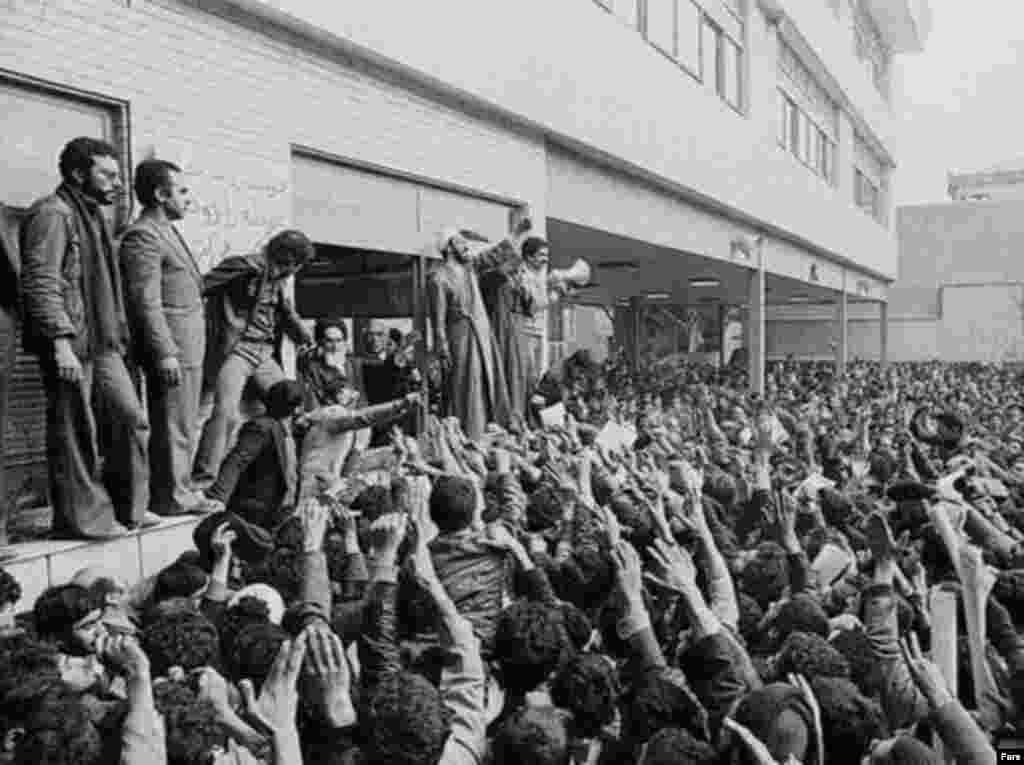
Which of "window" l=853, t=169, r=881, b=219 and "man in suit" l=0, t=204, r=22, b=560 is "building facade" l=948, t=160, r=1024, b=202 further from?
"man in suit" l=0, t=204, r=22, b=560

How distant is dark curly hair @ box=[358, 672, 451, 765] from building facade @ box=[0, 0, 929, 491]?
370 cm

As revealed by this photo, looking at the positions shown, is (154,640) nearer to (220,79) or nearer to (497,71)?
(220,79)

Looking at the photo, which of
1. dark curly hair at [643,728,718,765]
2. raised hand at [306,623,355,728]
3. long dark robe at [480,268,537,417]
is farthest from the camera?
long dark robe at [480,268,537,417]

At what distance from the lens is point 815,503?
519 centimetres

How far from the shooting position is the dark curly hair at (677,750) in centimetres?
242

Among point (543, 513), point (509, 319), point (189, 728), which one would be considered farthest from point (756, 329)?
point (189, 728)

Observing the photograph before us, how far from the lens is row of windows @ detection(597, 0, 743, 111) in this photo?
13797 millimetres

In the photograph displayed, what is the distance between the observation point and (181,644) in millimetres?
2943

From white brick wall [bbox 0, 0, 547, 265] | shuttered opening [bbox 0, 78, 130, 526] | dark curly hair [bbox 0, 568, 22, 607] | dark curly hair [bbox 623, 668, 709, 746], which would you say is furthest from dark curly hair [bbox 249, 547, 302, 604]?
white brick wall [bbox 0, 0, 547, 265]

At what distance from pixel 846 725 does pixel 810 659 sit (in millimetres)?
267

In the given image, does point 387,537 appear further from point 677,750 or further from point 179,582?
point 677,750

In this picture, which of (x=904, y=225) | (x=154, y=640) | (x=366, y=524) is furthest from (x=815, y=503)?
(x=904, y=225)

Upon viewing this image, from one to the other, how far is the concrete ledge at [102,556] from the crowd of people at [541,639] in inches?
15.0

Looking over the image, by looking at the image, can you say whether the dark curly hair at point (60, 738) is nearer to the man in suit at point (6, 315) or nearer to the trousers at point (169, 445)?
the man in suit at point (6, 315)
